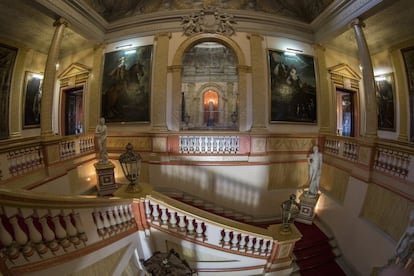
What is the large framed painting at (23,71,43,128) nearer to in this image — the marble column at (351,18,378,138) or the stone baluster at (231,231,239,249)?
the stone baluster at (231,231,239,249)

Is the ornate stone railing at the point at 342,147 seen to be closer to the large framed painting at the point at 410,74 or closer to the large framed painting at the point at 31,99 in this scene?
the large framed painting at the point at 410,74

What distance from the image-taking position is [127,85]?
7668 millimetres

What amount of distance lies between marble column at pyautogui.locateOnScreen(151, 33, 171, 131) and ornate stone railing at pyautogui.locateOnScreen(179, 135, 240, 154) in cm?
104

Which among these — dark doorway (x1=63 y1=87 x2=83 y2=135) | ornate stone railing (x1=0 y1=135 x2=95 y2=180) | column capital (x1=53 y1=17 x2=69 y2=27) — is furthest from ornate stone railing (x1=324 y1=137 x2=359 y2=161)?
dark doorway (x1=63 y1=87 x2=83 y2=135)

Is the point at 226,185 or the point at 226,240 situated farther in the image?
the point at 226,185

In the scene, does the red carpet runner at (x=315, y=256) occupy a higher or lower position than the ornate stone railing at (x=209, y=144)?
lower

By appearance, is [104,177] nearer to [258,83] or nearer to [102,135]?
[102,135]

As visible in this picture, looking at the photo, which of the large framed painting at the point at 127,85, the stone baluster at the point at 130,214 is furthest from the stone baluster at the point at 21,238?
the large framed painting at the point at 127,85

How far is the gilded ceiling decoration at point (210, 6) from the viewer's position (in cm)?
755

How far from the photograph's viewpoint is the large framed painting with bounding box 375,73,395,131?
750 cm

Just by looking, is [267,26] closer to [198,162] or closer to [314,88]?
[314,88]

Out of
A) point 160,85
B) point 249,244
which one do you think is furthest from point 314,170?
point 160,85

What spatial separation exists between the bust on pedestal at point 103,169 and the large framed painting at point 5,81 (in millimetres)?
4156

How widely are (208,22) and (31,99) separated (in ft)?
24.3
